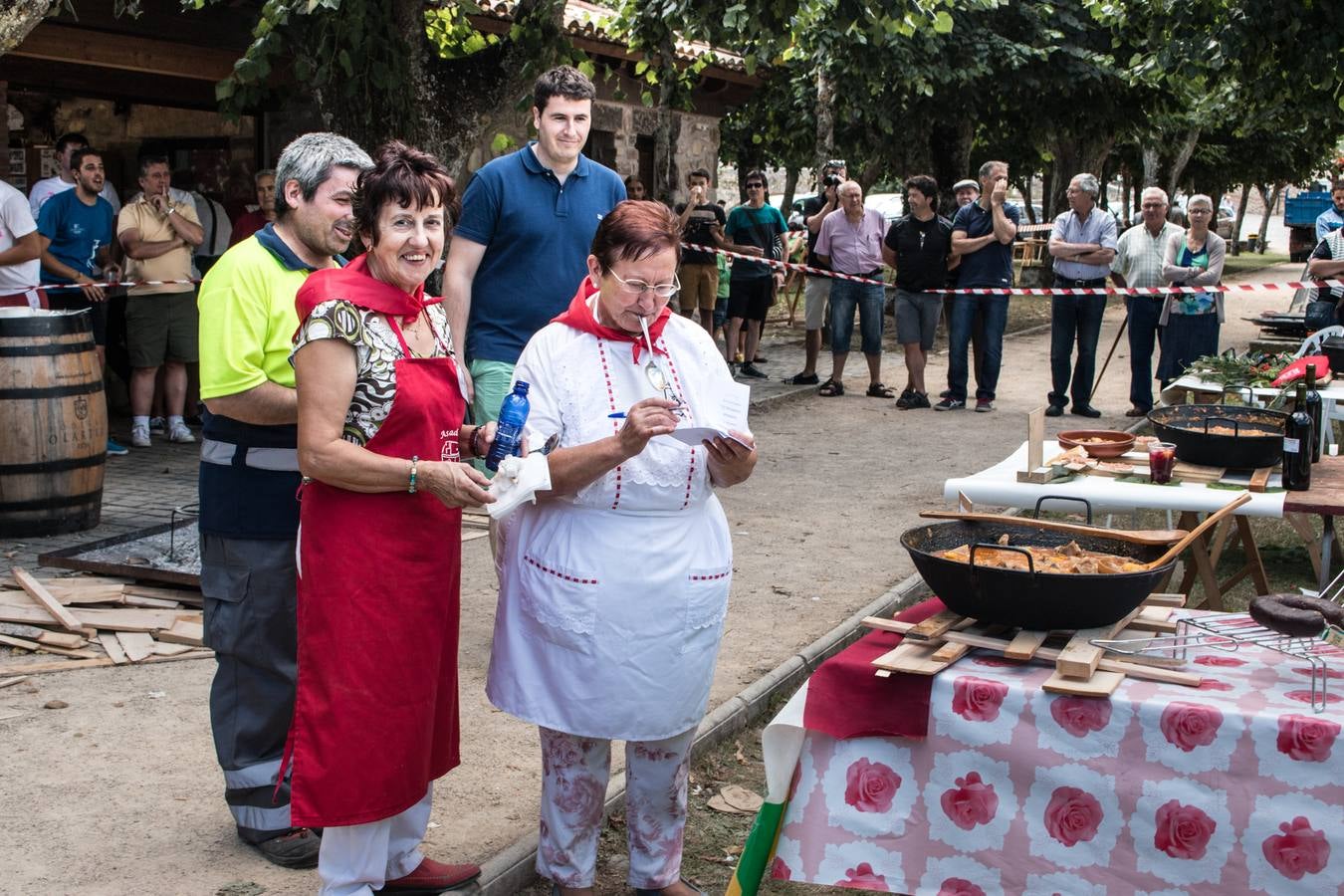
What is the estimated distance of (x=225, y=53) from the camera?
36.6ft

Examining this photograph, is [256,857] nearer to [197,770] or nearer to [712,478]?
[197,770]

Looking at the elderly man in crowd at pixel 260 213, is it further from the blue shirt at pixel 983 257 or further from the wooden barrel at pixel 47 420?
the blue shirt at pixel 983 257

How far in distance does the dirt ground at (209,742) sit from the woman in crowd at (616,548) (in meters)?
0.11

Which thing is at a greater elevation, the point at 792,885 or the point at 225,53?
the point at 225,53

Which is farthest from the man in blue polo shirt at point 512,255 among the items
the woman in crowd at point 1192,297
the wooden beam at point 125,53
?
the woman in crowd at point 1192,297

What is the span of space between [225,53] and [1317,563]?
8996 mm

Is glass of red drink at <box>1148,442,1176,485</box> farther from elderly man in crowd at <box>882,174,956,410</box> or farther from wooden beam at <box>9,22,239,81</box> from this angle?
wooden beam at <box>9,22,239,81</box>

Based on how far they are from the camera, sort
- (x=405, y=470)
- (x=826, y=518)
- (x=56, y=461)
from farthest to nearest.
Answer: (x=826, y=518) → (x=56, y=461) → (x=405, y=470)

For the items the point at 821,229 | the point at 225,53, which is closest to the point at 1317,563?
the point at 821,229

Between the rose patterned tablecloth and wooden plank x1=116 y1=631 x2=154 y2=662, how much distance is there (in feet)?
10.5

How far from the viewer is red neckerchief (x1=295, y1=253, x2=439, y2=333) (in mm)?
2943

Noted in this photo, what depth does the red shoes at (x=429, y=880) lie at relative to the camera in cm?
338

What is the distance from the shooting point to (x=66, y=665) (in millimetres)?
5203

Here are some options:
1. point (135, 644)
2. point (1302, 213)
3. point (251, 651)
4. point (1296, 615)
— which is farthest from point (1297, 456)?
point (1302, 213)
